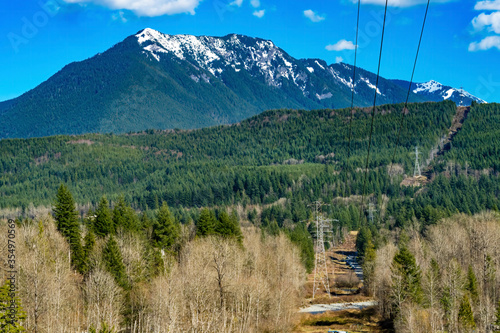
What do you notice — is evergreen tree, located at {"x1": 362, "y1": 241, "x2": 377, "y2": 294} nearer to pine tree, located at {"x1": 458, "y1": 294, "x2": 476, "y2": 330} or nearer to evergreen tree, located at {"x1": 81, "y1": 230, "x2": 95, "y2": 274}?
Result: pine tree, located at {"x1": 458, "y1": 294, "x2": 476, "y2": 330}

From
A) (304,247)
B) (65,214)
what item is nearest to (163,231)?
(65,214)

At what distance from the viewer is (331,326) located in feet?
263

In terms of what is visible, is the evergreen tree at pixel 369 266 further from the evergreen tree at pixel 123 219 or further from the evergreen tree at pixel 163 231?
the evergreen tree at pixel 123 219

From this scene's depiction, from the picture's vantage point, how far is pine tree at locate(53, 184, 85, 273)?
74812mm

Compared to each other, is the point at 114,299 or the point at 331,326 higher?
the point at 114,299

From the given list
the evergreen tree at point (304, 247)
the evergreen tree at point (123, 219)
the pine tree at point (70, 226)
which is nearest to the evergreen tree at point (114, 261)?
the pine tree at point (70, 226)

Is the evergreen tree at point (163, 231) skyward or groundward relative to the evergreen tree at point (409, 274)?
skyward

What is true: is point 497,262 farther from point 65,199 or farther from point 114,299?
point 65,199

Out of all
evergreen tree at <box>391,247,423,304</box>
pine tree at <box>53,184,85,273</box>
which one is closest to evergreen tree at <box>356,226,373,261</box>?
evergreen tree at <box>391,247,423,304</box>

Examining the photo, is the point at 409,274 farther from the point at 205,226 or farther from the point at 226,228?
the point at 205,226

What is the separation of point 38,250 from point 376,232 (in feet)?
293

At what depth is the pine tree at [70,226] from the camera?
7481cm

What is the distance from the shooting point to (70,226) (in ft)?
251

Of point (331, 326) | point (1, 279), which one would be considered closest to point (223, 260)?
point (331, 326)
